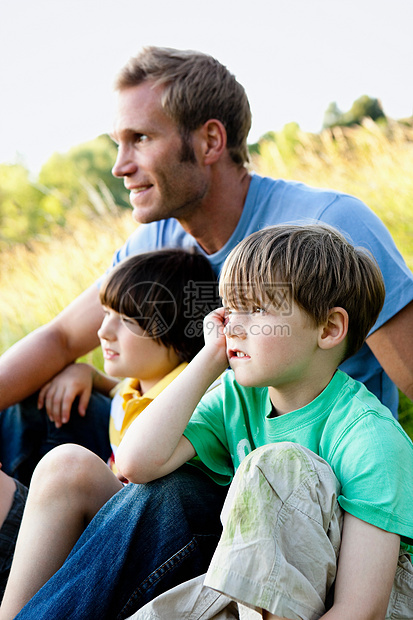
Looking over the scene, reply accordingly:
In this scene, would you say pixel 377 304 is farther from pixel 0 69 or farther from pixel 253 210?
pixel 0 69

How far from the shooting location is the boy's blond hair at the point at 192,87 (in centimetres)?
250

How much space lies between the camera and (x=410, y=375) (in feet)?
6.36

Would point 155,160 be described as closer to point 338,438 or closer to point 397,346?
point 397,346

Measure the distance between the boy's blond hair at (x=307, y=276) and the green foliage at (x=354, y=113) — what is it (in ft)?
39.2

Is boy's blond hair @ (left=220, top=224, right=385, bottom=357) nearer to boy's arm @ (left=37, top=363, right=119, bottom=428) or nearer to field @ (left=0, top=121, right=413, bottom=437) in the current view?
boy's arm @ (left=37, top=363, right=119, bottom=428)

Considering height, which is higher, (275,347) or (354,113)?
(275,347)

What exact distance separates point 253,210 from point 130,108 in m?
0.66

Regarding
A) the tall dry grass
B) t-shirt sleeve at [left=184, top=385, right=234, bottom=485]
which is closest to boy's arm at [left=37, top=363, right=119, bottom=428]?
t-shirt sleeve at [left=184, top=385, right=234, bottom=485]

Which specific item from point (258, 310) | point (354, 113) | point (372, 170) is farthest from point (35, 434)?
point (354, 113)

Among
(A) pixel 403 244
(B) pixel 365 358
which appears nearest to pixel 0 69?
(A) pixel 403 244

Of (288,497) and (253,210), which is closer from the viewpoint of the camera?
(288,497)

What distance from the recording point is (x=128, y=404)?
2221mm

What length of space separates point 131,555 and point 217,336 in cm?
59

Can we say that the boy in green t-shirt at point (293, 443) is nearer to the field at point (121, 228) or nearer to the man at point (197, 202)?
the man at point (197, 202)
